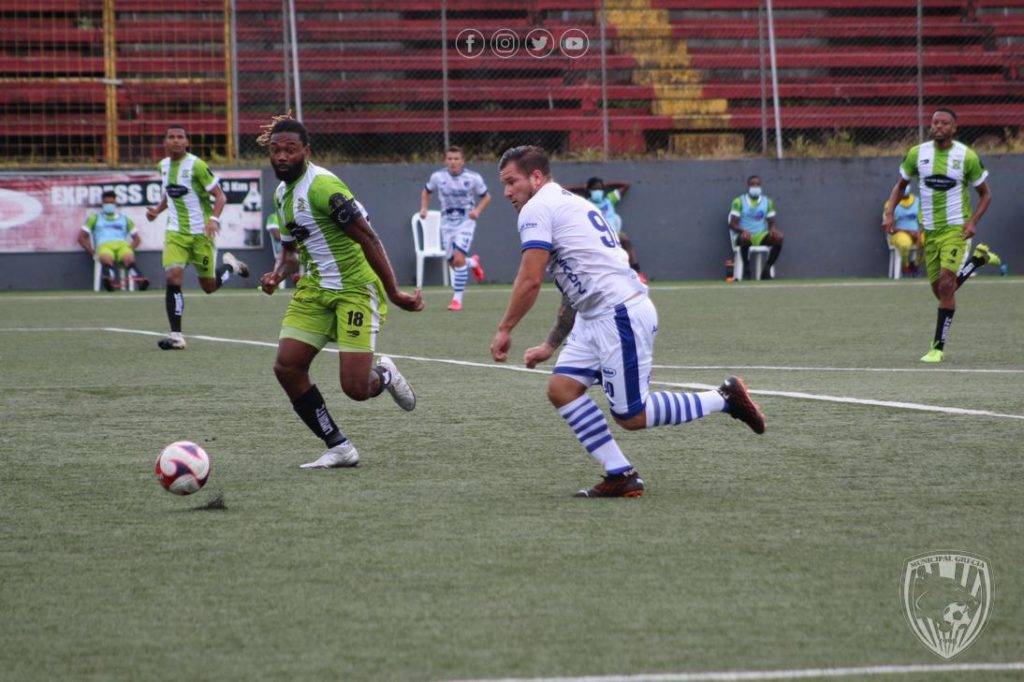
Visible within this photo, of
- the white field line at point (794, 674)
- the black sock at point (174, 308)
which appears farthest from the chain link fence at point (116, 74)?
the white field line at point (794, 674)

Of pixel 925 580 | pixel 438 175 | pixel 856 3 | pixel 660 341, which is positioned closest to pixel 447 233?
pixel 438 175

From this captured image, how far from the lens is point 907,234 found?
2761 cm

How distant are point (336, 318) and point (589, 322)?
171 centimetres

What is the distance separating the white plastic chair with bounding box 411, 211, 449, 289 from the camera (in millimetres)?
27109

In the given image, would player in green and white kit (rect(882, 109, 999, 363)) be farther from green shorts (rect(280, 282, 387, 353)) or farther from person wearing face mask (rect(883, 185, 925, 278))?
person wearing face mask (rect(883, 185, 925, 278))

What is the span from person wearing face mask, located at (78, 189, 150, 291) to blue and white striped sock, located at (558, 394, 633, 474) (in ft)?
66.8

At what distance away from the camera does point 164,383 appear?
11133mm

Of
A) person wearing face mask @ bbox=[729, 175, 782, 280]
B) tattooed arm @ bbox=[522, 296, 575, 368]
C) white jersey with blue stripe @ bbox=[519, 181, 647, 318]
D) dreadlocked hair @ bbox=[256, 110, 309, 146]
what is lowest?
tattooed arm @ bbox=[522, 296, 575, 368]

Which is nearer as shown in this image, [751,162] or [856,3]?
[751,162]

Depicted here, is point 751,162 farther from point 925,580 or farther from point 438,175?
point 925,580

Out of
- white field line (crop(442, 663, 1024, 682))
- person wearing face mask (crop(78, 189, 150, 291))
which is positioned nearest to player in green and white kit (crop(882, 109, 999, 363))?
white field line (crop(442, 663, 1024, 682))

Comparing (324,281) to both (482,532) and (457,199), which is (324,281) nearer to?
(482,532)

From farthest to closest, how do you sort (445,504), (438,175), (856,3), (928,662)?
1. (856,3)
2. (438,175)
3. (445,504)
4. (928,662)

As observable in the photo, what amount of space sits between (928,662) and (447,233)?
18.1m
